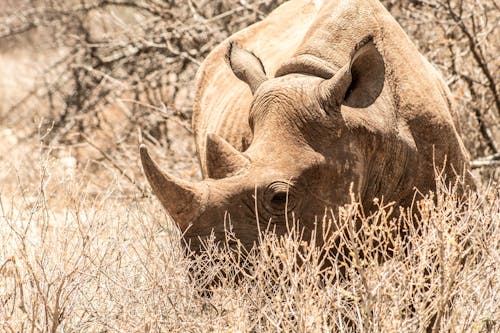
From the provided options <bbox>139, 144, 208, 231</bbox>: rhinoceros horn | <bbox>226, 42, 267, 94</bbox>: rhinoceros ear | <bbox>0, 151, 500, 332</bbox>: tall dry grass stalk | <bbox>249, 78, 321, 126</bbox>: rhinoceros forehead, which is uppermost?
<bbox>226, 42, 267, 94</bbox>: rhinoceros ear

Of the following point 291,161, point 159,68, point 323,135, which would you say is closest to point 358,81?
point 323,135

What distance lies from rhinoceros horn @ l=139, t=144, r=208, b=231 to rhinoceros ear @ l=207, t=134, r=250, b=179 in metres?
0.17

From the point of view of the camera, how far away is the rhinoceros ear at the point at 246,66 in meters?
5.21

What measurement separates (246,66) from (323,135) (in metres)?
0.75

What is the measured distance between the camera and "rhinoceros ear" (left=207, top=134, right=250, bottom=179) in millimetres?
4605

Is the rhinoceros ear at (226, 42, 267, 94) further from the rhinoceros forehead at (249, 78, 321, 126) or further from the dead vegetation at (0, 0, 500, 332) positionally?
the dead vegetation at (0, 0, 500, 332)

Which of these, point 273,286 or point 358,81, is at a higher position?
point 358,81

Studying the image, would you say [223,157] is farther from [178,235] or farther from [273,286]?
[273,286]

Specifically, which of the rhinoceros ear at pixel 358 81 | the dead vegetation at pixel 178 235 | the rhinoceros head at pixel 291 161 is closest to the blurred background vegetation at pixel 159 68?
the dead vegetation at pixel 178 235

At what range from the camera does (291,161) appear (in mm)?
4656

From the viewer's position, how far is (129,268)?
17.3 feet

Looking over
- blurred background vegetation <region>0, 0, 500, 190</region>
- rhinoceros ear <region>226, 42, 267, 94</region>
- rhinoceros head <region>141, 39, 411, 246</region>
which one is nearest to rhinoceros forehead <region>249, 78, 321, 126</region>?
rhinoceros head <region>141, 39, 411, 246</region>

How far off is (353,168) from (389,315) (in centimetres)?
88

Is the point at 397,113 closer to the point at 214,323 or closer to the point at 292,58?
the point at 292,58
